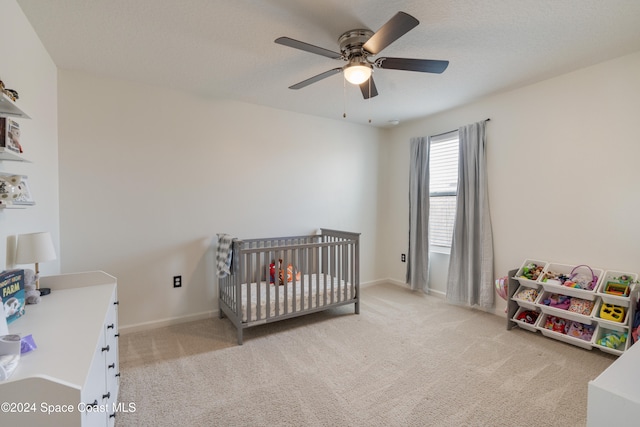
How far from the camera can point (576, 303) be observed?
2.39 m

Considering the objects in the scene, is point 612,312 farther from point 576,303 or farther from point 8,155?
point 8,155

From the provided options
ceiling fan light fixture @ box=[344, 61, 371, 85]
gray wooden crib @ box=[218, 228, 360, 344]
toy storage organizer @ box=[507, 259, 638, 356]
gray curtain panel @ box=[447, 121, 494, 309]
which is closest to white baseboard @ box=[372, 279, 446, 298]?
gray curtain panel @ box=[447, 121, 494, 309]

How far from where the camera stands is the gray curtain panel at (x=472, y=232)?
3121 mm

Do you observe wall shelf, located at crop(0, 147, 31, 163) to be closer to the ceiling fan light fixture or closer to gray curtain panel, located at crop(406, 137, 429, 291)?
the ceiling fan light fixture

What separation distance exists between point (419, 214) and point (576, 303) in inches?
71.7

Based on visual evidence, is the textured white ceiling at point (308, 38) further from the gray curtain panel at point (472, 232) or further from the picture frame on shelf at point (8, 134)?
the picture frame on shelf at point (8, 134)

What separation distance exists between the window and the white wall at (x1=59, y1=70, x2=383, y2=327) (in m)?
1.50

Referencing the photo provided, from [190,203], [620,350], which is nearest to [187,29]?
[190,203]

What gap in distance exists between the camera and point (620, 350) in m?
2.14

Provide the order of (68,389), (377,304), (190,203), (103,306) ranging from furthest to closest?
(377,304) < (190,203) < (103,306) < (68,389)

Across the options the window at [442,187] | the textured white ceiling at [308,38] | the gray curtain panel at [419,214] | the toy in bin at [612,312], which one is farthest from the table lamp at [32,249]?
the toy in bin at [612,312]

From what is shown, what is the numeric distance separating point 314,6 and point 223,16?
570mm

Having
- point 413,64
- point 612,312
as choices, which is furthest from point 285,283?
point 612,312

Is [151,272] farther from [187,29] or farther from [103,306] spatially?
[187,29]
